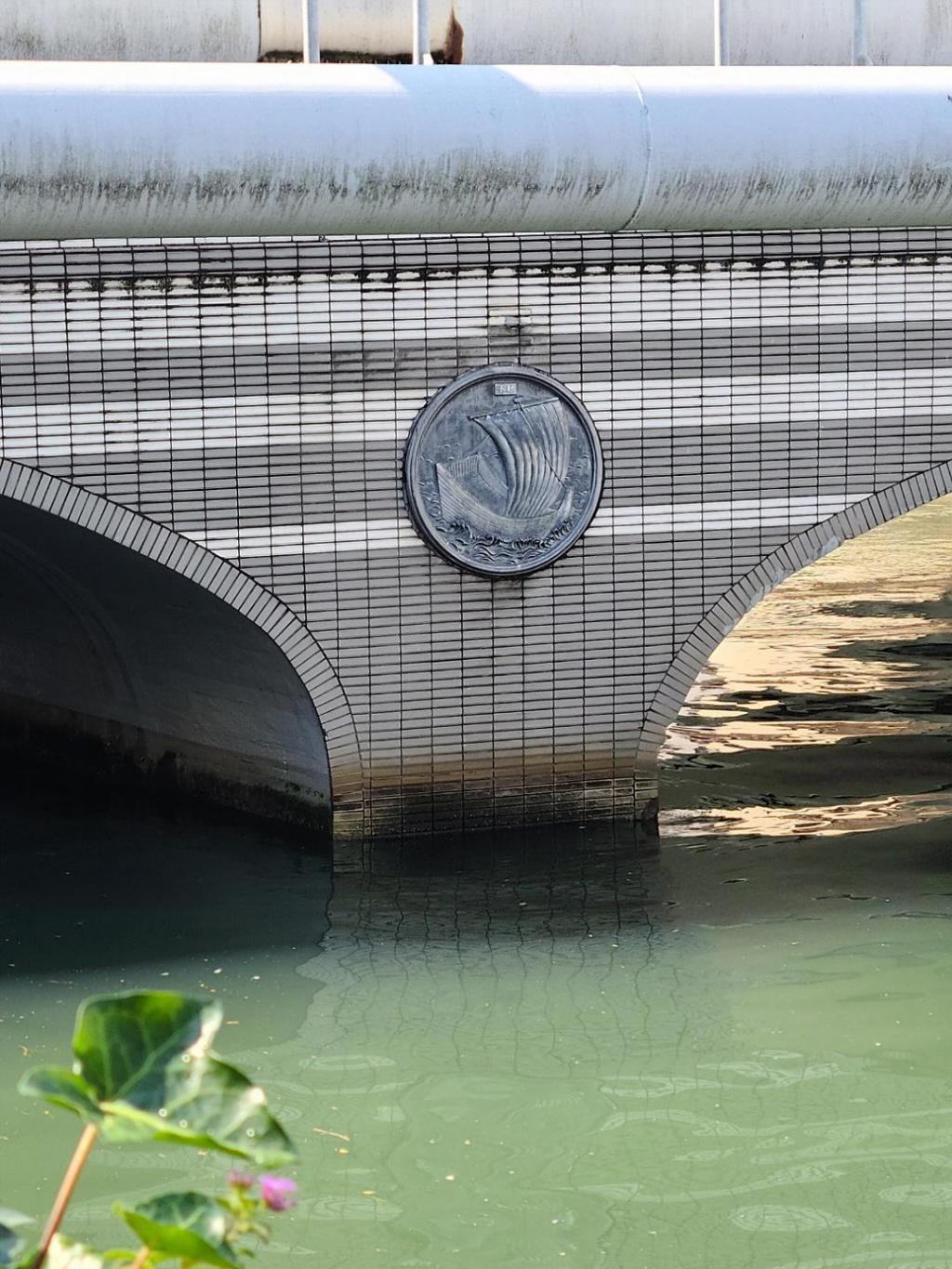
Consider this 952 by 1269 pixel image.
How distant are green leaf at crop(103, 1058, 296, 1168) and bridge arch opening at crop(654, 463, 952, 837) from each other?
7304mm

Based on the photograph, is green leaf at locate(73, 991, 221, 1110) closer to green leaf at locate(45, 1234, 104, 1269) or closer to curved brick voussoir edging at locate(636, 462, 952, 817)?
green leaf at locate(45, 1234, 104, 1269)

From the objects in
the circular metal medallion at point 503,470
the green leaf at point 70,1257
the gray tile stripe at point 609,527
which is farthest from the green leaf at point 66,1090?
the circular metal medallion at point 503,470

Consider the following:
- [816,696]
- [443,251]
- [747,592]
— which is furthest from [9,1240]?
[816,696]

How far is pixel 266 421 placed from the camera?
8.30 meters

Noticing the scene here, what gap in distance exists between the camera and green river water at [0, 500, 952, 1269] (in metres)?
5.59

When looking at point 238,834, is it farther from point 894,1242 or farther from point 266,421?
point 894,1242

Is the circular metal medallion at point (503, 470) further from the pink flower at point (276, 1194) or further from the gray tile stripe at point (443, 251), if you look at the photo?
the pink flower at point (276, 1194)

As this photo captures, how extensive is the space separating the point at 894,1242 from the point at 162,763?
566 cm

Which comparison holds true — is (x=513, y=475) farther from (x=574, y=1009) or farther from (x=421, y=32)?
(x=574, y=1009)

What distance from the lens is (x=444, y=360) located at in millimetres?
8453

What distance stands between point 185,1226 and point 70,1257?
0.11 m

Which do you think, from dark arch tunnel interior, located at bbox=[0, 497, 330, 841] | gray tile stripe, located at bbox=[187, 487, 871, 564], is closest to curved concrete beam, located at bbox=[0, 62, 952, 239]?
gray tile stripe, located at bbox=[187, 487, 871, 564]

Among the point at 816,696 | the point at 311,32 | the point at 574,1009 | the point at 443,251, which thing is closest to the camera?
the point at 574,1009

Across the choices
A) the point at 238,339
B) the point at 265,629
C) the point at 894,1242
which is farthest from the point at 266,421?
the point at 894,1242
